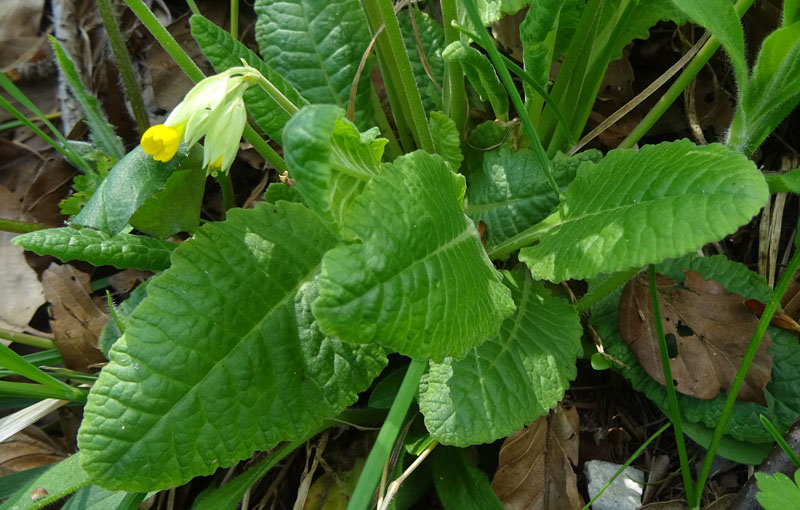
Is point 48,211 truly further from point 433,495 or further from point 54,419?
point 433,495

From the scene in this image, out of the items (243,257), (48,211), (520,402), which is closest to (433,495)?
(520,402)

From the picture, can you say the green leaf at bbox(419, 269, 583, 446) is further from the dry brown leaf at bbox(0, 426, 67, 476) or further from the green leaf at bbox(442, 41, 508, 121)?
the dry brown leaf at bbox(0, 426, 67, 476)

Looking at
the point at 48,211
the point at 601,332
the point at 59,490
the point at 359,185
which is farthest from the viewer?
the point at 48,211

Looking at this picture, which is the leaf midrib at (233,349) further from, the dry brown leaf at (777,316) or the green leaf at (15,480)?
the dry brown leaf at (777,316)

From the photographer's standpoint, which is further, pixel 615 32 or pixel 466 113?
pixel 466 113

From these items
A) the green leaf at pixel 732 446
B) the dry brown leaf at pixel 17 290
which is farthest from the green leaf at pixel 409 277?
the dry brown leaf at pixel 17 290

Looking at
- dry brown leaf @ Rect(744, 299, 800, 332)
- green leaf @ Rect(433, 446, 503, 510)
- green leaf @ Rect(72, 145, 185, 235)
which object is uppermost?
green leaf @ Rect(72, 145, 185, 235)

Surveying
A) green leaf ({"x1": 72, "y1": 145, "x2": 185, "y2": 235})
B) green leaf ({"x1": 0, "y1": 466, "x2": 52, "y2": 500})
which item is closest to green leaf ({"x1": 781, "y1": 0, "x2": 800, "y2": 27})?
green leaf ({"x1": 72, "y1": 145, "x2": 185, "y2": 235})
